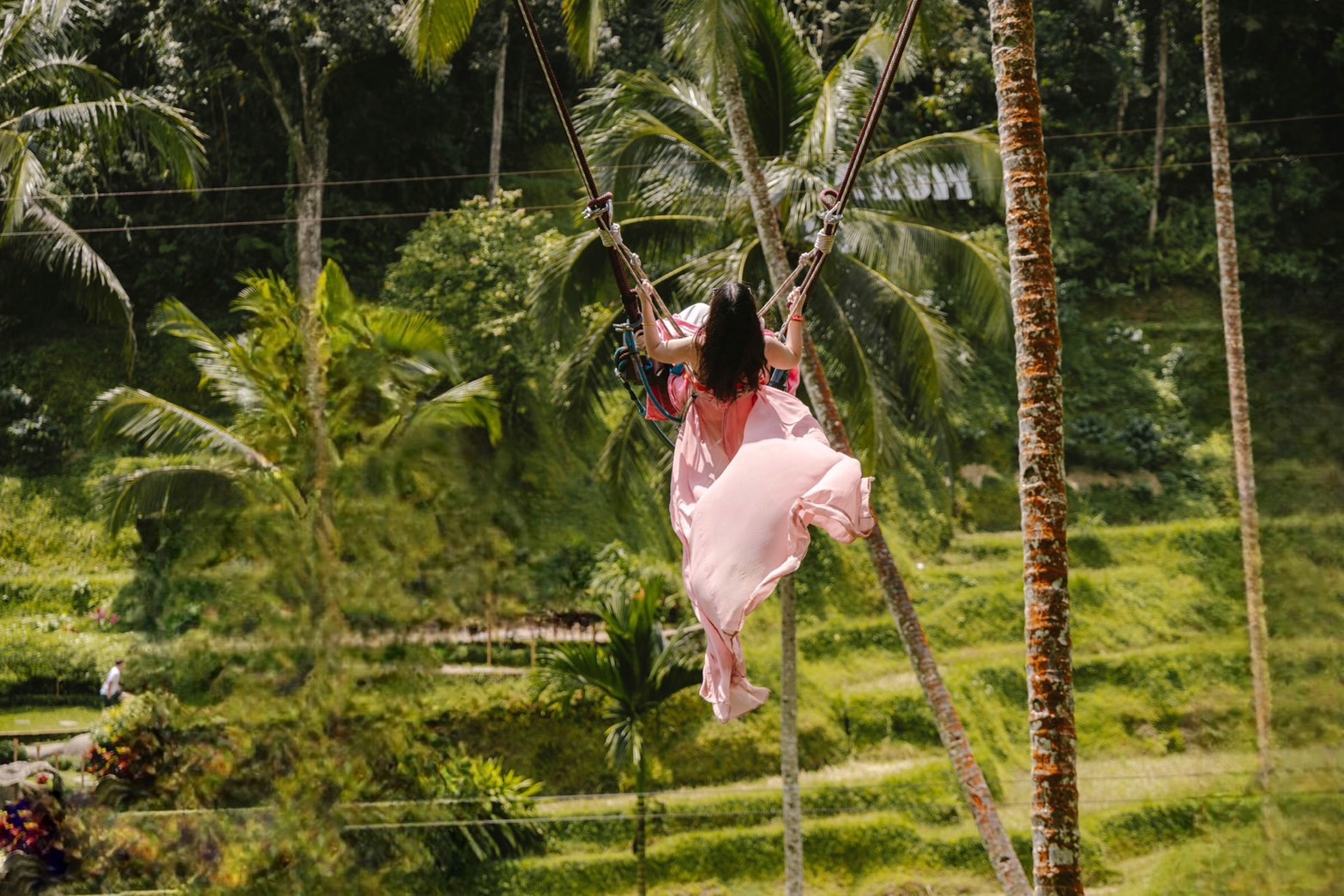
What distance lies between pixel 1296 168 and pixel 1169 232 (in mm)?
1926

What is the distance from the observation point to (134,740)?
1221cm

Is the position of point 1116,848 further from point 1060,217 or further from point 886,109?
point 886,109

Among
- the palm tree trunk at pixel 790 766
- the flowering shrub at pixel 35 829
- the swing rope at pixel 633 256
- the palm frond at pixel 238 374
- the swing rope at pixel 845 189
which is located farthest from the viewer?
the palm frond at pixel 238 374

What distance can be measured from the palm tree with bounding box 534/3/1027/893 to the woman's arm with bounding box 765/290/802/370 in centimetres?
491

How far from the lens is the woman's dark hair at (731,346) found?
165 inches

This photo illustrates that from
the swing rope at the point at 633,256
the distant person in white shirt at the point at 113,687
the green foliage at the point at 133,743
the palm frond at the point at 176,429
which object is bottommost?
the green foliage at the point at 133,743

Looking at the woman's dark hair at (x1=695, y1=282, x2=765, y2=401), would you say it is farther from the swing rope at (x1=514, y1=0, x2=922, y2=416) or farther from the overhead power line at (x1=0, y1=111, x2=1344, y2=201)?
the overhead power line at (x1=0, y1=111, x2=1344, y2=201)

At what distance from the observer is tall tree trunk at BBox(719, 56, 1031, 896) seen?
8312 millimetres

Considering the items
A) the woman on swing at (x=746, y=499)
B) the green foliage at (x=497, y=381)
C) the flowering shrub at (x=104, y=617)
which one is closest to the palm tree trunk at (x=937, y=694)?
the woman on swing at (x=746, y=499)

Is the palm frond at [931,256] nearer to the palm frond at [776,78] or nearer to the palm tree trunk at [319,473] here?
the palm frond at [776,78]

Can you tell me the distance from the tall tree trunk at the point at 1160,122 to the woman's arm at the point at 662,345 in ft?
51.9

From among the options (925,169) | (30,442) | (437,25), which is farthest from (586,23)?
(30,442)

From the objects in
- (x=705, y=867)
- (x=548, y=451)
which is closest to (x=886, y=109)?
(x=548, y=451)

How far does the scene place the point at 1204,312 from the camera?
62.0 ft
